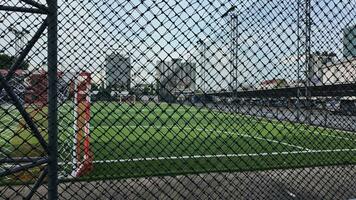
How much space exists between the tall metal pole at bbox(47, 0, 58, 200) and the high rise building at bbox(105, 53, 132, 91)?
0.52 meters

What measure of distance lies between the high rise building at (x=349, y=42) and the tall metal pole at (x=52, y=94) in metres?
2.01

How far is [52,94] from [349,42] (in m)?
2.15

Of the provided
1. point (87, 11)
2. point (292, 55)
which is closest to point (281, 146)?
point (292, 55)

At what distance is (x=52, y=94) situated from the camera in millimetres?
1955

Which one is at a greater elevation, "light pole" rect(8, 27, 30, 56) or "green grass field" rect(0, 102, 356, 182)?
"light pole" rect(8, 27, 30, 56)

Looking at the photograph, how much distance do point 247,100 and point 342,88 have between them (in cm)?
94

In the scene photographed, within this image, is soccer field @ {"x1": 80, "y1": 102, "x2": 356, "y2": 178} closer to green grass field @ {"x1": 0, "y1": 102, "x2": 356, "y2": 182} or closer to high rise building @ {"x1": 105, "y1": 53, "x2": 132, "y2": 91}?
green grass field @ {"x1": 0, "y1": 102, "x2": 356, "y2": 182}

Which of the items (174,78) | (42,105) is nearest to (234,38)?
(174,78)

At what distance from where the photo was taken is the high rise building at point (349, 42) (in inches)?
117

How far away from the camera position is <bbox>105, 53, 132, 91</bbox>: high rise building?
7.98 feet

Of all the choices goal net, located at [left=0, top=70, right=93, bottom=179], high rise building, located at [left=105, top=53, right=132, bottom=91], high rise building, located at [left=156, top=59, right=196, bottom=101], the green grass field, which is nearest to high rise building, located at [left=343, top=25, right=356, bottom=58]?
the green grass field

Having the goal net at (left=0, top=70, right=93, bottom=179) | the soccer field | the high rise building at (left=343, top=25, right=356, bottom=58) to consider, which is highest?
the high rise building at (left=343, top=25, right=356, bottom=58)

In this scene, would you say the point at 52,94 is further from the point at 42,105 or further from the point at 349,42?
the point at 349,42

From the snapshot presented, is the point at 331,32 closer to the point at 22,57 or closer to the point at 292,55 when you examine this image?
the point at 292,55
